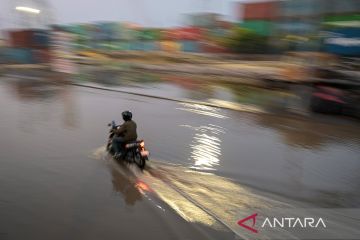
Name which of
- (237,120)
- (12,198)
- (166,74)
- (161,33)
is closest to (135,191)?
(12,198)

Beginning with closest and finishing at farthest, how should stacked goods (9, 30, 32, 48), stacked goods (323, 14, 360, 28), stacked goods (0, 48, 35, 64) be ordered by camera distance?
1. stacked goods (323, 14, 360, 28)
2. stacked goods (0, 48, 35, 64)
3. stacked goods (9, 30, 32, 48)

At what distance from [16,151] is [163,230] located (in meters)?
5.61

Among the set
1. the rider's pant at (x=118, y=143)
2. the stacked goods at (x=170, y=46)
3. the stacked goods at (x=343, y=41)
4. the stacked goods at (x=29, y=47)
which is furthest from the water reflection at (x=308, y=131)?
the stacked goods at (x=170, y=46)

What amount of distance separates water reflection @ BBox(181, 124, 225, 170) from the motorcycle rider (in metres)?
1.64

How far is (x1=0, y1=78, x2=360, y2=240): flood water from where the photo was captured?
637 cm

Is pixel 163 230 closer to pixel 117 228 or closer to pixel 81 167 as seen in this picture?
pixel 117 228

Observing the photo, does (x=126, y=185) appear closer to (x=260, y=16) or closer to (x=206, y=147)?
(x=206, y=147)

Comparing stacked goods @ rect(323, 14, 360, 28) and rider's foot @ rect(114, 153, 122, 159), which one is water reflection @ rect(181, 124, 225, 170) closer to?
rider's foot @ rect(114, 153, 122, 159)

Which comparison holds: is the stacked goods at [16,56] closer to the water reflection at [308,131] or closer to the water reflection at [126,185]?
the water reflection at [308,131]

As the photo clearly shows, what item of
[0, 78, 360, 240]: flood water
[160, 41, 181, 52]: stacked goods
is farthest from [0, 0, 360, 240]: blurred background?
[160, 41, 181, 52]: stacked goods

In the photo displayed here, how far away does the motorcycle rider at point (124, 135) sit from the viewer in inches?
371

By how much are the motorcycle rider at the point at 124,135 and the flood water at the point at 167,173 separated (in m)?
0.39

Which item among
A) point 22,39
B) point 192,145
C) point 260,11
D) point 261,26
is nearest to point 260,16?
point 260,11

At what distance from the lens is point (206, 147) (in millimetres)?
11336
